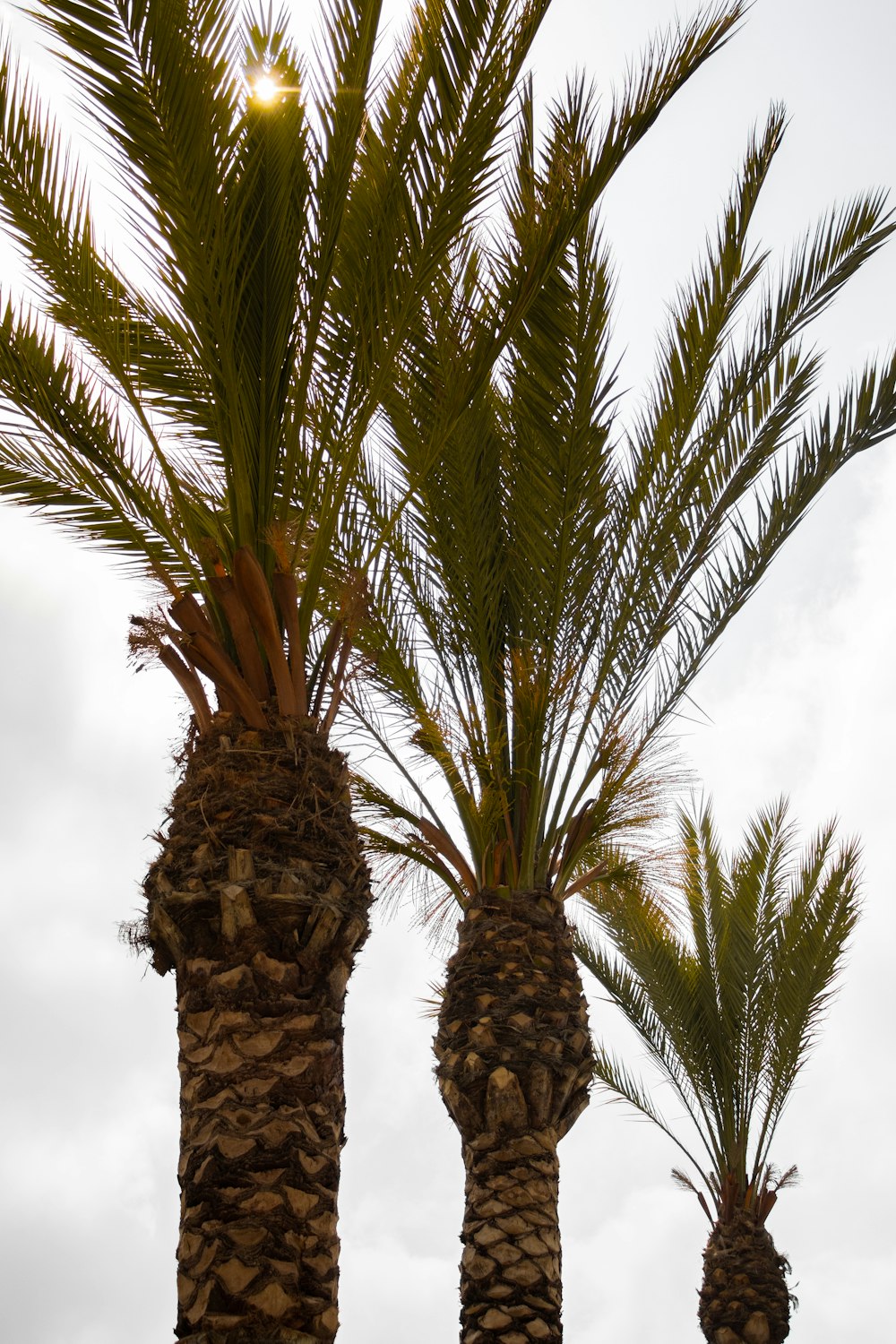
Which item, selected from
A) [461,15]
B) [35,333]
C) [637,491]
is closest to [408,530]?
[637,491]

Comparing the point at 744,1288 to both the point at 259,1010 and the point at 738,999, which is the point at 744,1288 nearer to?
the point at 738,999

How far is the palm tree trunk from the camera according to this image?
7820 millimetres

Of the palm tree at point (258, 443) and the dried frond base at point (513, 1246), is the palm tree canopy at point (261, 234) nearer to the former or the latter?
the palm tree at point (258, 443)

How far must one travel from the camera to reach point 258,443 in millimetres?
6242

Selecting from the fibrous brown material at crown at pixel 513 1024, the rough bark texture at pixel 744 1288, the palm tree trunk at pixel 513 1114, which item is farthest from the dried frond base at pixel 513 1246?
the rough bark texture at pixel 744 1288

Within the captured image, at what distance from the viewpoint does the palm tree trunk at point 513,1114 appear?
7.82 m

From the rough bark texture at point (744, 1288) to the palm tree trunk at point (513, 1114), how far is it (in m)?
5.49

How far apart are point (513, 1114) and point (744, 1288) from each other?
606 cm

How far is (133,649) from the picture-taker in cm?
639

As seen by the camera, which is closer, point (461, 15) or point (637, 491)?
point (461, 15)

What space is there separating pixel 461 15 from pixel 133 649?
10.3ft

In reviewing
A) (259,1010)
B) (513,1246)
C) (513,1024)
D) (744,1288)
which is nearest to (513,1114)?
(513,1024)

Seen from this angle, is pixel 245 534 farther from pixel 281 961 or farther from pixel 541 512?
pixel 541 512

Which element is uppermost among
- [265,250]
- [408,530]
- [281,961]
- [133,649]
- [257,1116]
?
[408,530]
